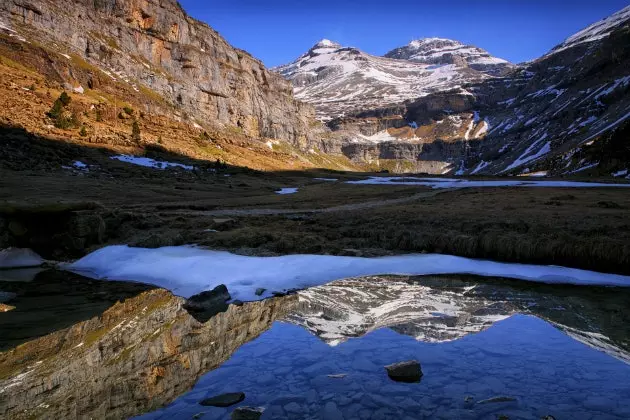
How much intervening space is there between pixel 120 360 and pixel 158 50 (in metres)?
154

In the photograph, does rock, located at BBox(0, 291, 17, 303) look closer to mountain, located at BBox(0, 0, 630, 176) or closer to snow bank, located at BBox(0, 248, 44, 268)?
snow bank, located at BBox(0, 248, 44, 268)

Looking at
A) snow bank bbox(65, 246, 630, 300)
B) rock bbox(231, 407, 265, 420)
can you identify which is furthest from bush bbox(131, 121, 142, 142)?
rock bbox(231, 407, 265, 420)

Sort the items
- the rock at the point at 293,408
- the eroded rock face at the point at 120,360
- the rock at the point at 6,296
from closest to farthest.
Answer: the rock at the point at 293,408
the eroded rock face at the point at 120,360
the rock at the point at 6,296

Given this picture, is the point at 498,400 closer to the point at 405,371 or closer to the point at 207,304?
the point at 405,371

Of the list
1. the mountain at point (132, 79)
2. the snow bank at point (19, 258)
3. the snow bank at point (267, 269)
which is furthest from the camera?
the mountain at point (132, 79)

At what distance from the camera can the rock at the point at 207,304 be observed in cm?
1032

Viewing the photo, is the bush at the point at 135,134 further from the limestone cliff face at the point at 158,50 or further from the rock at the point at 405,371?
the rock at the point at 405,371

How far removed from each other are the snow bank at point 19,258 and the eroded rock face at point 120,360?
831cm

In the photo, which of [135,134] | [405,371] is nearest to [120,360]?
[405,371]

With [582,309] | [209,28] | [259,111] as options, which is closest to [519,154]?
[259,111]

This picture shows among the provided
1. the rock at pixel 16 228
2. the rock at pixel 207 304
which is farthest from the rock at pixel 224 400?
the rock at pixel 16 228

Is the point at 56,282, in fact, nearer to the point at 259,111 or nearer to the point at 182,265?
the point at 182,265

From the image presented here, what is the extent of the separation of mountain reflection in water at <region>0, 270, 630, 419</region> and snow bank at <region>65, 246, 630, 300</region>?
1.49 metres

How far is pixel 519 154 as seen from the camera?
574ft
